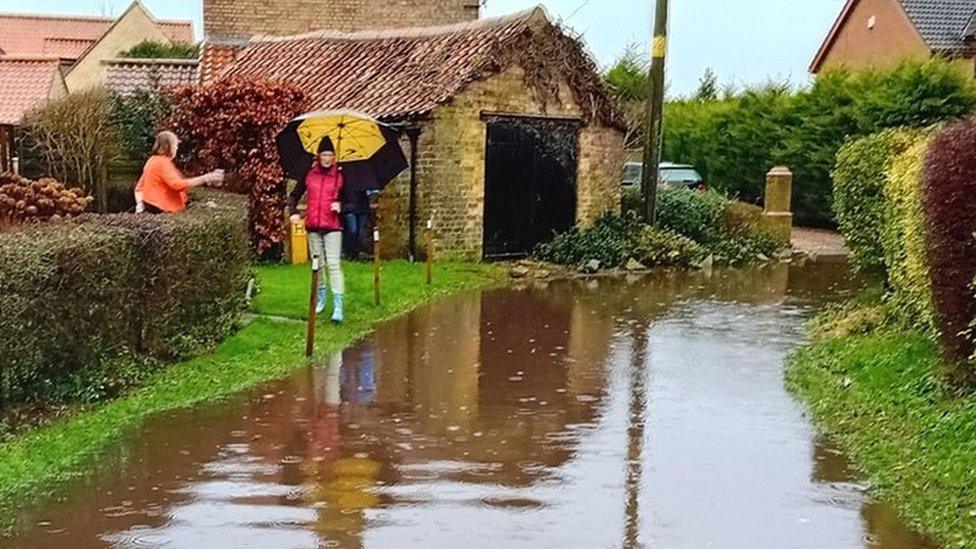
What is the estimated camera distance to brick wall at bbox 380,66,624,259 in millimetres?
17812

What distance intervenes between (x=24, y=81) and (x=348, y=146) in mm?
16846

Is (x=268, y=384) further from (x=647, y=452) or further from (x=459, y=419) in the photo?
(x=647, y=452)

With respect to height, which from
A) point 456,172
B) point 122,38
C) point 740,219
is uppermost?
point 122,38

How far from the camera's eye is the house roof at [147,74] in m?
22.7

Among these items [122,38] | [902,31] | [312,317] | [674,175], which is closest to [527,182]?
[312,317]

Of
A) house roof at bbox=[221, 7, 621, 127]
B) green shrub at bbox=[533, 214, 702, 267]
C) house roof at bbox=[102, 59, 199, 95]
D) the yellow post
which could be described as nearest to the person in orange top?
the yellow post

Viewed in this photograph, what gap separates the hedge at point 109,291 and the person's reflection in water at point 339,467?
1.43 metres

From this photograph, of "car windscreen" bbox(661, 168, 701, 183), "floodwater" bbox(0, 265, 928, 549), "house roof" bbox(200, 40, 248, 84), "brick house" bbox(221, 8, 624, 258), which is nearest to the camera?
"floodwater" bbox(0, 265, 928, 549)

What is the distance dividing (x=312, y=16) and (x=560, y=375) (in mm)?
21183

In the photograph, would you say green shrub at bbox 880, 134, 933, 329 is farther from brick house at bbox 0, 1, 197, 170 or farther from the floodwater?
brick house at bbox 0, 1, 197, 170

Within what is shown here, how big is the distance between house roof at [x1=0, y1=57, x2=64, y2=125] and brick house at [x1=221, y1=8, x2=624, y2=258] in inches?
282

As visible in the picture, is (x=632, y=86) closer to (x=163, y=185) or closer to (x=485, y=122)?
(x=485, y=122)

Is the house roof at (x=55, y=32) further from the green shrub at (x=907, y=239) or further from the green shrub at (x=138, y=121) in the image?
the green shrub at (x=907, y=239)

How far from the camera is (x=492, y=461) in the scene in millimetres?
7121
